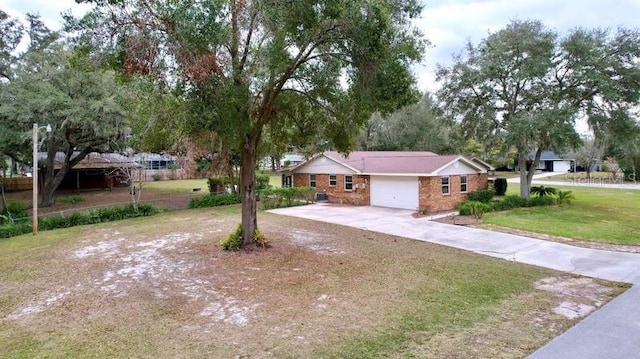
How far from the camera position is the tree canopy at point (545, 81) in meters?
20.2

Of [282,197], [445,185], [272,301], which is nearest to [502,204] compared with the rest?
[445,185]

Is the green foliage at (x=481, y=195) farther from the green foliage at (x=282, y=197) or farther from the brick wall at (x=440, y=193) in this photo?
the green foliage at (x=282, y=197)

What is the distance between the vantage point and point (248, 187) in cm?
1148

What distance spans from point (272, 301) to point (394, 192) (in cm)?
1514

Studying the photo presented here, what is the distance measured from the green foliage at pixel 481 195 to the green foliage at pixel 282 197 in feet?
30.9

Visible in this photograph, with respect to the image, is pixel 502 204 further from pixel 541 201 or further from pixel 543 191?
pixel 543 191

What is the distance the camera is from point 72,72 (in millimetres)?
18672

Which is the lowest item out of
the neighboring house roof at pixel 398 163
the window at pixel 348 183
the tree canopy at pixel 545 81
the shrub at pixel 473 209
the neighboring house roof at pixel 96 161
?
the shrub at pixel 473 209

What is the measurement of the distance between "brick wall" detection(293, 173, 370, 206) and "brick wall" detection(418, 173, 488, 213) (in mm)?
3656

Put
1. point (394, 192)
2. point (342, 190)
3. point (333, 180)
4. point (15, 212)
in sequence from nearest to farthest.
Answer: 1. point (15, 212)
2. point (394, 192)
3. point (342, 190)
4. point (333, 180)

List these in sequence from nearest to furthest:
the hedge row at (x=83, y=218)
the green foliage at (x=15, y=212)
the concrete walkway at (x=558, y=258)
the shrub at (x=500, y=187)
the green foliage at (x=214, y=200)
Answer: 1. the concrete walkway at (x=558, y=258)
2. the hedge row at (x=83, y=218)
3. the green foliage at (x=15, y=212)
4. the green foliage at (x=214, y=200)
5. the shrub at (x=500, y=187)

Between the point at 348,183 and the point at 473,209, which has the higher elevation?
the point at 348,183

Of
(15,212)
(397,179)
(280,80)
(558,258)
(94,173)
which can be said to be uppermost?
(280,80)

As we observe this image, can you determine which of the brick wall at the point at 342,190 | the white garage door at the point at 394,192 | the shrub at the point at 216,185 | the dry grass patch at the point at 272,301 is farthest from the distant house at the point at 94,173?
the white garage door at the point at 394,192
